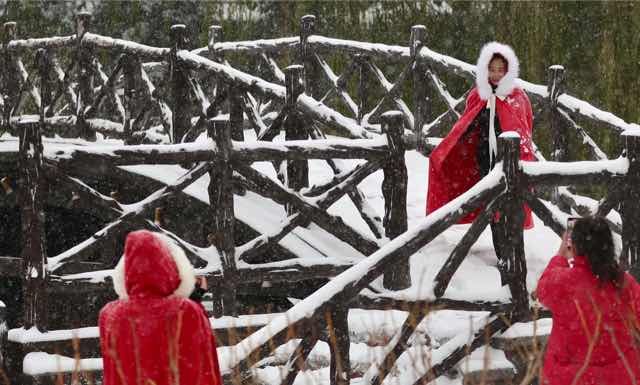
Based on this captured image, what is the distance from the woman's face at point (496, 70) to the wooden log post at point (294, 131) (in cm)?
148

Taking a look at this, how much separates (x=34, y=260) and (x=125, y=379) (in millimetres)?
2570

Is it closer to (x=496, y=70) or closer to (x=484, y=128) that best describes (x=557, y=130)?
(x=484, y=128)

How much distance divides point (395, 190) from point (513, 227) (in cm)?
134

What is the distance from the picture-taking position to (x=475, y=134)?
798 cm

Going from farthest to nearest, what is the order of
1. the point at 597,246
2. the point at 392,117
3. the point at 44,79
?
the point at 44,79 → the point at 392,117 → the point at 597,246

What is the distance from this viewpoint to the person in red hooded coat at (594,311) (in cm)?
470

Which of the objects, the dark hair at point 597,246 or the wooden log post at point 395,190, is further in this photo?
the wooden log post at point 395,190

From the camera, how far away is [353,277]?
5.73 meters

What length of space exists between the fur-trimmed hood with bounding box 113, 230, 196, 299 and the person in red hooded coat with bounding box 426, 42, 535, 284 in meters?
3.63

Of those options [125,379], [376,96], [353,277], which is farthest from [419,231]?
[376,96]

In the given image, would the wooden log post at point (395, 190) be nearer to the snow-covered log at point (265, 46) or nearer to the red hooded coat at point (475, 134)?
the red hooded coat at point (475, 134)

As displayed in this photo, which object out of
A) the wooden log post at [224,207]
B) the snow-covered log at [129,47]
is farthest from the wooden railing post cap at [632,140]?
the snow-covered log at [129,47]

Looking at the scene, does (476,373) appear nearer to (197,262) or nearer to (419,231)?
(419,231)

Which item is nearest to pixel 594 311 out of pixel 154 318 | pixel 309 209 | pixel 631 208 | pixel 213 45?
pixel 154 318
